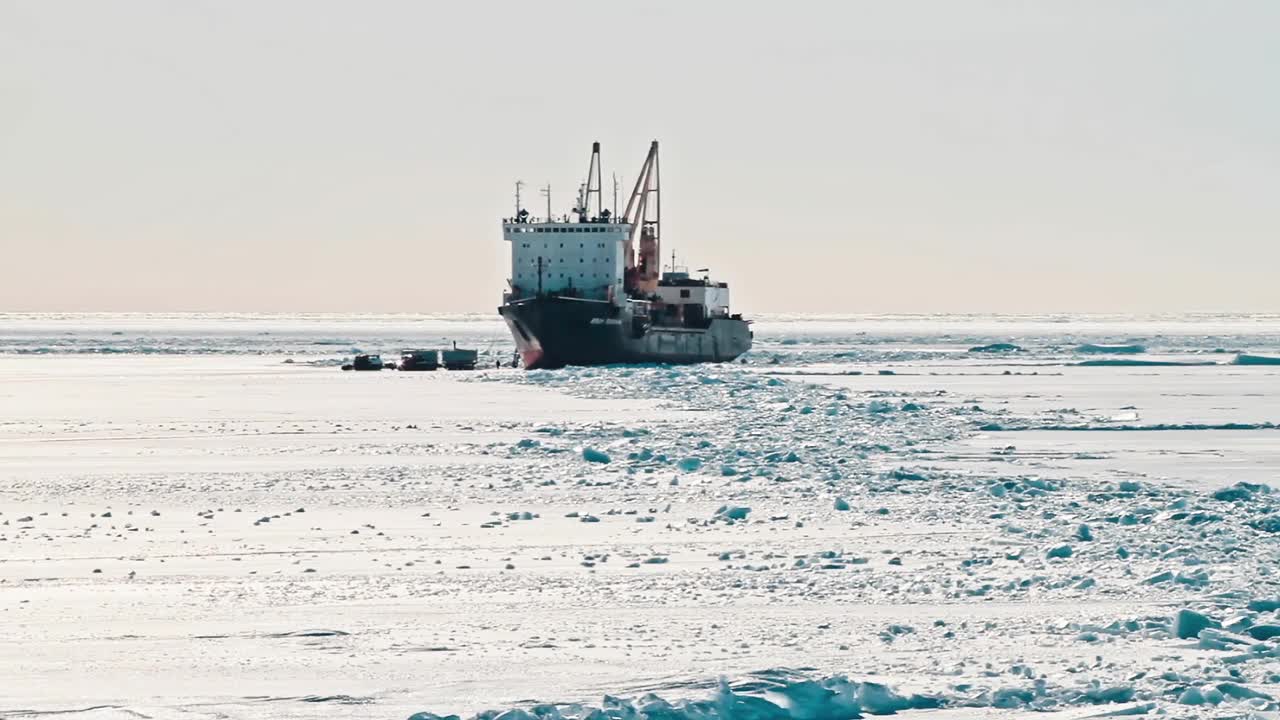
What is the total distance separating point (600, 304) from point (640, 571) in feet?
143

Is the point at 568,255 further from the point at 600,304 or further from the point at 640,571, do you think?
the point at 640,571

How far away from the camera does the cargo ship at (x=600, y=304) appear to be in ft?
171

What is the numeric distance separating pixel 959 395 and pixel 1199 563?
2229 centimetres

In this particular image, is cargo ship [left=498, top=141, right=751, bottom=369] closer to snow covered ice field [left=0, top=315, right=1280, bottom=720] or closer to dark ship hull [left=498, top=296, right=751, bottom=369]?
dark ship hull [left=498, top=296, right=751, bottom=369]

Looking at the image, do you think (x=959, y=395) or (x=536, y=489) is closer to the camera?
(x=536, y=489)

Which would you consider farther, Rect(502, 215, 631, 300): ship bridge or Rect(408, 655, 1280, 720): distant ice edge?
Rect(502, 215, 631, 300): ship bridge

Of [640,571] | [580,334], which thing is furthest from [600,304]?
[640,571]

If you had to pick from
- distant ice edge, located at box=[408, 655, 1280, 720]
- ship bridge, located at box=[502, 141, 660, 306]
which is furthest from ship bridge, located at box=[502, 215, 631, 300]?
distant ice edge, located at box=[408, 655, 1280, 720]

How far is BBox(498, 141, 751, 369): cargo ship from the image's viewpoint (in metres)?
52.2

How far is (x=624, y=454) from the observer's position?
1694 cm

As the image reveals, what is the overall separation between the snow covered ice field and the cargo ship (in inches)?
1213

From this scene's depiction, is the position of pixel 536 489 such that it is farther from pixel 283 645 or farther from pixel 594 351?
pixel 594 351

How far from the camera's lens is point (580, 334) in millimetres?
52062

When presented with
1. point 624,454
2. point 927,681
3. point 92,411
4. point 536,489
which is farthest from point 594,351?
point 927,681
